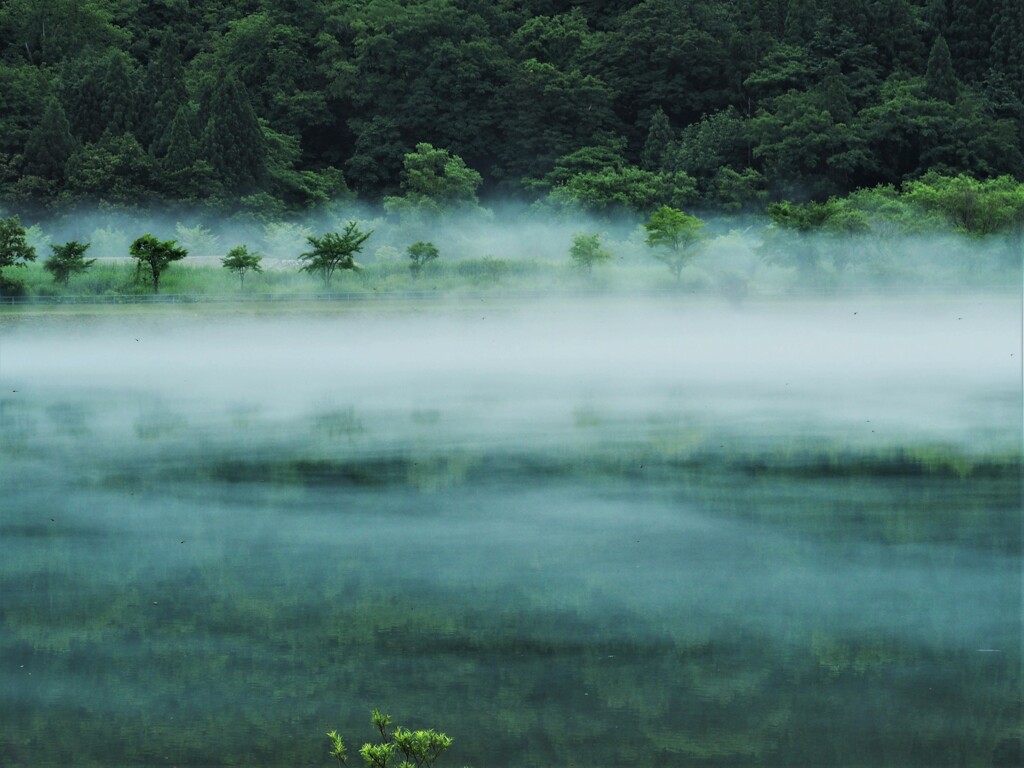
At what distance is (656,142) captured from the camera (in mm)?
59438

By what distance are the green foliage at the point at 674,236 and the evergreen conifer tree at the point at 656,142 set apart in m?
15.8

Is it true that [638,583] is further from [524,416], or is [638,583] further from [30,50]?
[30,50]

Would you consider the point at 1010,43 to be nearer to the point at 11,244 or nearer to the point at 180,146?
the point at 180,146

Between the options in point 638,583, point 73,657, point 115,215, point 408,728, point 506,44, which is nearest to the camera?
point 408,728

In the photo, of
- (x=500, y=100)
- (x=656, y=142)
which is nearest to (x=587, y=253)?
(x=656, y=142)

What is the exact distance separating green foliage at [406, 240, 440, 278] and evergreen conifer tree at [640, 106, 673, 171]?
16928mm

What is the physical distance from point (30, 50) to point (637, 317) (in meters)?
37.3

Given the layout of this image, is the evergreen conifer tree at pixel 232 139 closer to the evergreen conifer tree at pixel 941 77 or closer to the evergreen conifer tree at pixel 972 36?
the evergreen conifer tree at pixel 941 77

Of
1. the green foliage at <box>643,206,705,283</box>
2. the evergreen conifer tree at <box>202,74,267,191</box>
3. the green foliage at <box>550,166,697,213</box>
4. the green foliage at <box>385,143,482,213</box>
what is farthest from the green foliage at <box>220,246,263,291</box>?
the green foliage at <box>550,166,697,213</box>

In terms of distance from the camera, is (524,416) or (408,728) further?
(524,416)

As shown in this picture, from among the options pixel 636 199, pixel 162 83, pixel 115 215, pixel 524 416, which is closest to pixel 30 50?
pixel 162 83

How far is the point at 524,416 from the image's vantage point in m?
20.0

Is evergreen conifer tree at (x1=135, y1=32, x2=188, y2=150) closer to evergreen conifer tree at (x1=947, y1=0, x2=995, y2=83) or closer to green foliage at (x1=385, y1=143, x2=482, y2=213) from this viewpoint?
green foliage at (x1=385, y1=143, x2=482, y2=213)

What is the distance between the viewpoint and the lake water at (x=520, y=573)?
753 cm
